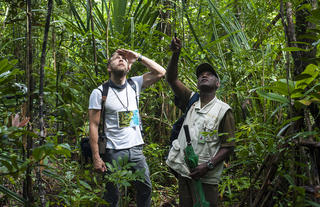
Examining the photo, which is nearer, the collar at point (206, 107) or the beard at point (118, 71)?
the collar at point (206, 107)

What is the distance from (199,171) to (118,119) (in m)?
1.08

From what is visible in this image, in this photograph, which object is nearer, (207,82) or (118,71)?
(207,82)

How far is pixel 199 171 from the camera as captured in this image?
8.50 ft

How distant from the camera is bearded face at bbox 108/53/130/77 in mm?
3393

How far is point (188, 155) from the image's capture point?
8.56 ft

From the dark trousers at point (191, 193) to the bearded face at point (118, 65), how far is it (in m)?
1.23

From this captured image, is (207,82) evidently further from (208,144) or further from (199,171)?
(199,171)

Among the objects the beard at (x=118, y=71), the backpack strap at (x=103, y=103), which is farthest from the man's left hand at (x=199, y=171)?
the beard at (x=118, y=71)

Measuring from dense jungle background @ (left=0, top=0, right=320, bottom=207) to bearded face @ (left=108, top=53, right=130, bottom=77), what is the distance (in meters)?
0.18

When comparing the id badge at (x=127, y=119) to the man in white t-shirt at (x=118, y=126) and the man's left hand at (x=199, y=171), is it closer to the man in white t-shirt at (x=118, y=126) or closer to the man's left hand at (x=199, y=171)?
the man in white t-shirt at (x=118, y=126)

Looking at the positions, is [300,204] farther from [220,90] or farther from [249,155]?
[220,90]

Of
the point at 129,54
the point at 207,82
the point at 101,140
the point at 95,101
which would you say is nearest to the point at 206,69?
the point at 207,82

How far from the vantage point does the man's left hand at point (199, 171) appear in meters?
2.59

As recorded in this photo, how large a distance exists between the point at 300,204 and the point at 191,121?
5.22 ft
